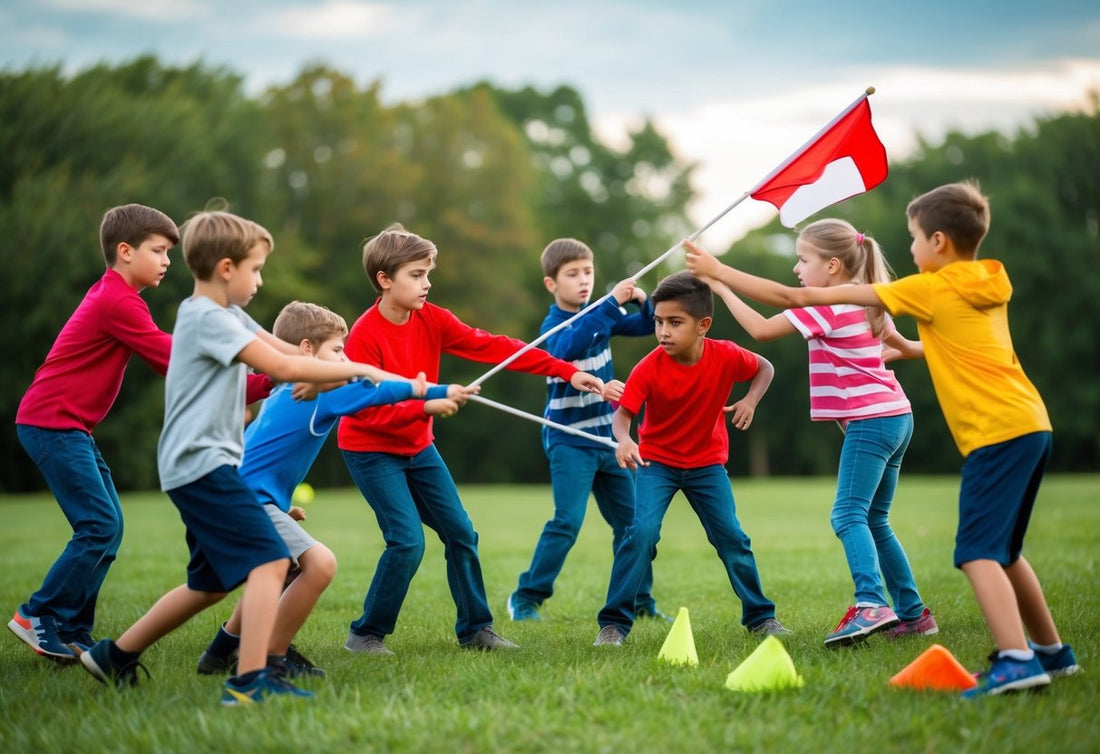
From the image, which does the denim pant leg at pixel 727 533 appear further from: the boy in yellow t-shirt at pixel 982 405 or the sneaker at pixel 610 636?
the boy in yellow t-shirt at pixel 982 405

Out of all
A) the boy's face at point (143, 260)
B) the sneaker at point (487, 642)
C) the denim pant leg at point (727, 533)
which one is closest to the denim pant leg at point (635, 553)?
the denim pant leg at point (727, 533)

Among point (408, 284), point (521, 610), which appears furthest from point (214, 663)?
point (521, 610)

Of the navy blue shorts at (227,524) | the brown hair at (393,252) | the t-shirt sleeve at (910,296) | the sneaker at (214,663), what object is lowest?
the sneaker at (214,663)

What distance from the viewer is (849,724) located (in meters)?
3.78

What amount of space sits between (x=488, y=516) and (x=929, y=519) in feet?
25.2

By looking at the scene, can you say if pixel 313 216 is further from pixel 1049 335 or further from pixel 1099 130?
pixel 1099 130

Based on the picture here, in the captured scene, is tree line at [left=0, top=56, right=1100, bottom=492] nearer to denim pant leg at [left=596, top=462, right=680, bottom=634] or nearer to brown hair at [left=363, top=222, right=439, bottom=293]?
brown hair at [left=363, top=222, right=439, bottom=293]

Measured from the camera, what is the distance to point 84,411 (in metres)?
5.50

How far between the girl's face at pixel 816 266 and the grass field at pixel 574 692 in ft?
6.37

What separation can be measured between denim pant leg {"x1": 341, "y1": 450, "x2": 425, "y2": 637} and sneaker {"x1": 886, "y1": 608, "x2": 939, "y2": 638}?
8.70 ft

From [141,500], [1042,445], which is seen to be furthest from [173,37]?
[1042,445]

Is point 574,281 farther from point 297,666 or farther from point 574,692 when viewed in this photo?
point 574,692

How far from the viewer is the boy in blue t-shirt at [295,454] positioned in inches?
191

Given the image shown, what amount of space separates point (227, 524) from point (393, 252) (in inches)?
78.4
